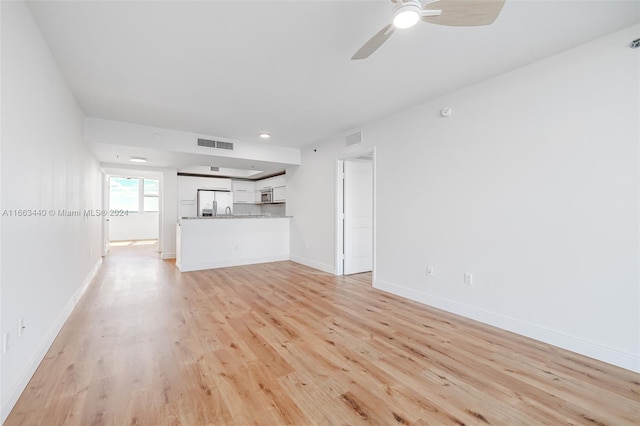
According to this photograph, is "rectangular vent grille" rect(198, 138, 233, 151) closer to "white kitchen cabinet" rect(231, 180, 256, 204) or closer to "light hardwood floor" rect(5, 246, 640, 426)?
"light hardwood floor" rect(5, 246, 640, 426)

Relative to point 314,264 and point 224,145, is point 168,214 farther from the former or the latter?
point 314,264

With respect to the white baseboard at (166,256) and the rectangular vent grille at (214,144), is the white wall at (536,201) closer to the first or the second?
the rectangular vent grille at (214,144)

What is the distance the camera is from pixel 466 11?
156cm

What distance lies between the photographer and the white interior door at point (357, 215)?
16.5ft

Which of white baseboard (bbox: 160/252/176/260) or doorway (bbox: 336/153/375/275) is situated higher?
doorway (bbox: 336/153/375/275)

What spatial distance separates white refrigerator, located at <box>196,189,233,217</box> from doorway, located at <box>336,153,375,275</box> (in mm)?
4539

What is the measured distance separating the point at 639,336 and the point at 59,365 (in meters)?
4.33

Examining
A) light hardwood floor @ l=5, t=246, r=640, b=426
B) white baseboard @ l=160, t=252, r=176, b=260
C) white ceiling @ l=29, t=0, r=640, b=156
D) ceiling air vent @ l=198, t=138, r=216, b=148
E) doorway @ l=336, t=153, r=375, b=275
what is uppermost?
white ceiling @ l=29, t=0, r=640, b=156

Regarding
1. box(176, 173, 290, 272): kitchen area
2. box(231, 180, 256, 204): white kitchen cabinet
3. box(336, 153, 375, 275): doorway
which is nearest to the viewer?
box(336, 153, 375, 275): doorway

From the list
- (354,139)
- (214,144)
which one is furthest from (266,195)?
(354,139)

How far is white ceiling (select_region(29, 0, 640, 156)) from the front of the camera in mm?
1906

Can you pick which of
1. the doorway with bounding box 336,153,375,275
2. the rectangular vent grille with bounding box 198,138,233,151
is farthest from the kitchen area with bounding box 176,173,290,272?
the doorway with bounding box 336,153,375,275

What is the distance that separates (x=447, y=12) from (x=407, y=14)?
25 cm

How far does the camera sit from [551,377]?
1963mm
